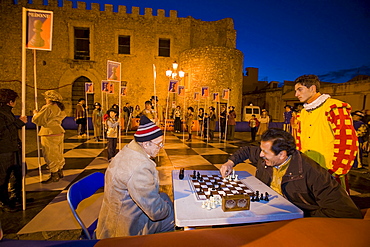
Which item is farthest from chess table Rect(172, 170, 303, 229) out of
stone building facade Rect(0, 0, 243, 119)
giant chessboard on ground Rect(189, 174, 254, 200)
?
stone building facade Rect(0, 0, 243, 119)

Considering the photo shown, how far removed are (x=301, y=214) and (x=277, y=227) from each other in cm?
52

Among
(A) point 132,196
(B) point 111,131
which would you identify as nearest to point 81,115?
(B) point 111,131

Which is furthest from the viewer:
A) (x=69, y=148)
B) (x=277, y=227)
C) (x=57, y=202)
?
(x=69, y=148)

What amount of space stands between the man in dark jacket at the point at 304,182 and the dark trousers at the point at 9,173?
131 inches

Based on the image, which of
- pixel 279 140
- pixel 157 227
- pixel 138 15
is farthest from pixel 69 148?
pixel 138 15

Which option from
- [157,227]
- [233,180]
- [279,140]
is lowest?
[157,227]

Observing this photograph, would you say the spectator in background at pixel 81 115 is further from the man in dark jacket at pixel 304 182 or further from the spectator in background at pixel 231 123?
the man in dark jacket at pixel 304 182

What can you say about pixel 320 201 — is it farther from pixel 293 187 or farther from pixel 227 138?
pixel 227 138

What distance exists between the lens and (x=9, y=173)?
2693 mm

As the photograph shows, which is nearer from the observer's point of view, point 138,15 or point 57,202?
point 57,202

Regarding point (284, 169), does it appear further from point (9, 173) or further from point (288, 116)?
point (288, 116)

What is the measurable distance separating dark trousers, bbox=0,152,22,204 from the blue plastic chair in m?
1.63

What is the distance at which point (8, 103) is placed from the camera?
8.93ft

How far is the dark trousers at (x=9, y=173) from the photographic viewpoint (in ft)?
8.60
